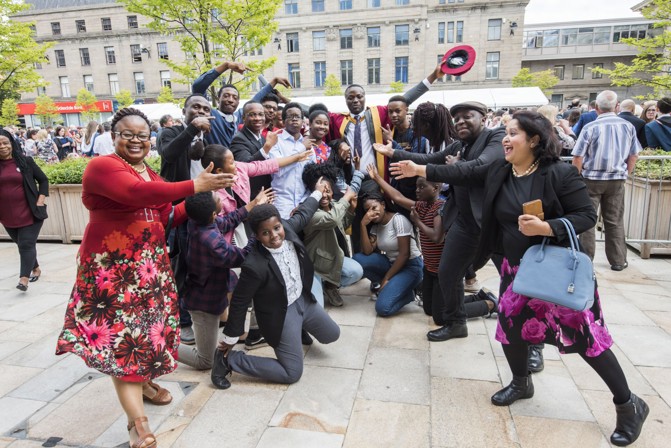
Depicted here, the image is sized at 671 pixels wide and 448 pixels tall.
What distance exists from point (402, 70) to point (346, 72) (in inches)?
203

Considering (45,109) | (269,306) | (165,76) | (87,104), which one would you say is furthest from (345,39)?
(269,306)

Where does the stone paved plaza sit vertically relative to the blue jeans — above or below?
below

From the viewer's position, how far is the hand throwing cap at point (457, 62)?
451 cm

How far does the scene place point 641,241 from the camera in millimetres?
6109

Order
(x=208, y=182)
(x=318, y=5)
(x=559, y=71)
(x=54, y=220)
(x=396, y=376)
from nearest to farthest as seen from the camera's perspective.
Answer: (x=208, y=182), (x=396, y=376), (x=54, y=220), (x=318, y=5), (x=559, y=71)

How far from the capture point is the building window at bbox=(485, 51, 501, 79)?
39312 millimetres

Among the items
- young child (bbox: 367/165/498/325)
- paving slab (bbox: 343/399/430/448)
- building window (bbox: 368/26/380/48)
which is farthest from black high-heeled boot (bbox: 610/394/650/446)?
building window (bbox: 368/26/380/48)

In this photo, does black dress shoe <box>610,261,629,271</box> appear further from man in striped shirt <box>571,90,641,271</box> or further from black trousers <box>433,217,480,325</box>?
black trousers <box>433,217,480,325</box>

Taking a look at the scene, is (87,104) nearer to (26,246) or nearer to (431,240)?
(26,246)

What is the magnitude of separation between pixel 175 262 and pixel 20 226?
317 centimetres

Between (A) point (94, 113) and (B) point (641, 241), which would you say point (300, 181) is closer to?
(B) point (641, 241)

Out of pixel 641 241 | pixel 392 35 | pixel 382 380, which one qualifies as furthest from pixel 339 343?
pixel 392 35

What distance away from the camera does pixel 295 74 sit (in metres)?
42.0

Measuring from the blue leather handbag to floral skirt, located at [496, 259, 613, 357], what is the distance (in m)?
0.19
